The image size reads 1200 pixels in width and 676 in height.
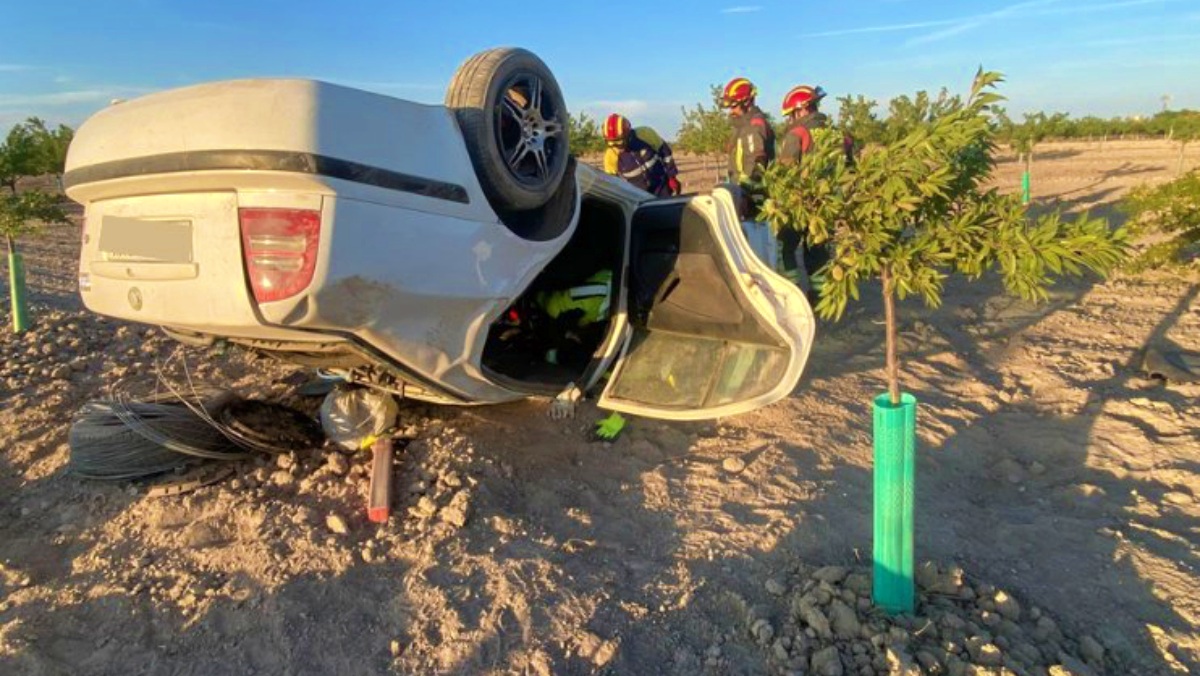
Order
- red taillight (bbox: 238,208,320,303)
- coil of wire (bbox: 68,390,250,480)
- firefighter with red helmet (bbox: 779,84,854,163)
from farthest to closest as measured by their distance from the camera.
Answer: firefighter with red helmet (bbox: 779,84,854,163) < coil of wire (bbox: 68,390,250,480) < red taillight (bbox: 238,208,320,303)

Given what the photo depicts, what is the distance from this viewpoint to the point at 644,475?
4203mm

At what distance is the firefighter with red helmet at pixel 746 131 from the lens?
24.4 ft

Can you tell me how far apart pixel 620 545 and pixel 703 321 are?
160cm

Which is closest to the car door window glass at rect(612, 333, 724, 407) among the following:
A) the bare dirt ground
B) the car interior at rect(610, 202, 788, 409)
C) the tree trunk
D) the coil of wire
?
the car interior at rect(610, 202, 788, 409)

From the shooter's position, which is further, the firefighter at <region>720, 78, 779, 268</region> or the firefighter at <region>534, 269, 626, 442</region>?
the firefighter at <region>720, 78, 779, 268</region>

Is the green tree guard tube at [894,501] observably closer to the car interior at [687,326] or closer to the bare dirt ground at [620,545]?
the bare dirt ground at [620,545]

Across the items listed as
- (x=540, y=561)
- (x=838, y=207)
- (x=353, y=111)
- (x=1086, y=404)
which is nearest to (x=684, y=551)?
(x=540, y=561)

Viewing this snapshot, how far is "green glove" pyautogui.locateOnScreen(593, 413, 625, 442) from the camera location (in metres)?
4.64

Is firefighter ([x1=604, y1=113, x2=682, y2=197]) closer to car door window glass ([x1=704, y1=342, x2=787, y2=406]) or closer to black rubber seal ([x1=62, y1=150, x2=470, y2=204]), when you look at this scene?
car door window glass ([x1=704, y1=342, x2=787, y2=406])

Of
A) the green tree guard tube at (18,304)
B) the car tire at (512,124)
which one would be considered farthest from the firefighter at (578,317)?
the green tree guard tube at (18,304)

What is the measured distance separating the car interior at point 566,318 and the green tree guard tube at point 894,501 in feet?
7.85

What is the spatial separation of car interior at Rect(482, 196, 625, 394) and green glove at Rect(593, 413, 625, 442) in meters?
0.35

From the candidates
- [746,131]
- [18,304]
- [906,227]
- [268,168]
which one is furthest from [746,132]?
[18,304]

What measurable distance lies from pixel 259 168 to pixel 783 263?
578cm
